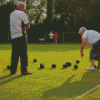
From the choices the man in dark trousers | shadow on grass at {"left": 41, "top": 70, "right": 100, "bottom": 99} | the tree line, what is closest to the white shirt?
shadow on grass at {"left": 41, "top": 70, "right": 100, "bottom": 99}

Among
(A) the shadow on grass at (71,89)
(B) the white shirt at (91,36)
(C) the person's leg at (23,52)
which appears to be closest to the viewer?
(A) the shadow on grass at (71,89)

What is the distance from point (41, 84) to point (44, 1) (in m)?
44.9

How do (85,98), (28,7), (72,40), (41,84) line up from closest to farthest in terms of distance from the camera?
1. (85,98)
2. (41,84)
3. (72,40)
4. (28,7)

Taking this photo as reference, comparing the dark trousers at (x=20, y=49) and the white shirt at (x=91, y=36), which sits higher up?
the white shirt at (x=91, y=36)

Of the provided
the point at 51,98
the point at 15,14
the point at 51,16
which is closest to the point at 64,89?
the point at 51,98

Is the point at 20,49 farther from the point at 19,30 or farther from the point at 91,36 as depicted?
the point at 91,36

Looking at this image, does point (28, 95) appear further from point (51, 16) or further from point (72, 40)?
point (51, 16)

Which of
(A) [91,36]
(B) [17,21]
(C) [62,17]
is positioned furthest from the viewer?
(C) [62,17]

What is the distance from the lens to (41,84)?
17.0 feet

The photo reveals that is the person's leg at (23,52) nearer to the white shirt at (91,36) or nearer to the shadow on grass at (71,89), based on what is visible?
the shadow on grass at (71,89)

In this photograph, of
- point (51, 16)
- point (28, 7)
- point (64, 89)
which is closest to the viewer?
point (64, 89)

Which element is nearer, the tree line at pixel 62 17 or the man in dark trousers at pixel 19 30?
the man in dark trousers at pixel 19 30

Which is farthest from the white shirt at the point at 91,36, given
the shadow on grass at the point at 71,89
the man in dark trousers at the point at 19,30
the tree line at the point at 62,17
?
the tree line at the point at 62,17

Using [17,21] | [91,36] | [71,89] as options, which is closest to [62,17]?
[91,36]
